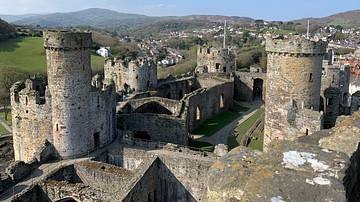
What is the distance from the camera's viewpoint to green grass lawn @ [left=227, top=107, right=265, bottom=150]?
28706mm

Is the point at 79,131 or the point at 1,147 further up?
the point at 79,131

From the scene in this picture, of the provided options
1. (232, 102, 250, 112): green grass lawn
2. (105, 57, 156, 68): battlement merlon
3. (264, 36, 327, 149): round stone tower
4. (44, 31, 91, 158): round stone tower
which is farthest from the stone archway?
(264, 36, 327, 149): round stone tower

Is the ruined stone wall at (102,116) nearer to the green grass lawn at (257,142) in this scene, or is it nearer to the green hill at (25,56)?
the green grass lawn at (257,142)

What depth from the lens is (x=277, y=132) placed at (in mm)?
20438

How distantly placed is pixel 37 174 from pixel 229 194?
55.0ft

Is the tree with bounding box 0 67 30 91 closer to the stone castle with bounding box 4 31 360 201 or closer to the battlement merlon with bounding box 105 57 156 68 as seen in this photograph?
the battlement merlon with bounding box 105 57 156 68

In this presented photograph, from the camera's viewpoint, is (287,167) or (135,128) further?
(135,128)

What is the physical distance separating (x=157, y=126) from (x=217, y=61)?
1963cm

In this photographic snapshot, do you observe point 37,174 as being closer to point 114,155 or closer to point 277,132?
point 114,155

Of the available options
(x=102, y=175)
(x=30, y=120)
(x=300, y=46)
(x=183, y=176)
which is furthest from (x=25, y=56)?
(x=300, y=46)

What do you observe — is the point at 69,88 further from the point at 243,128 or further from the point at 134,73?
the point at 243,128

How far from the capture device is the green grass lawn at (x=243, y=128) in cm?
2871

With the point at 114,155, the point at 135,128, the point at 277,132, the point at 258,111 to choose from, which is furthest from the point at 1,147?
the point at 258,111

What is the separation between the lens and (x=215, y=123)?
34.6 metres
